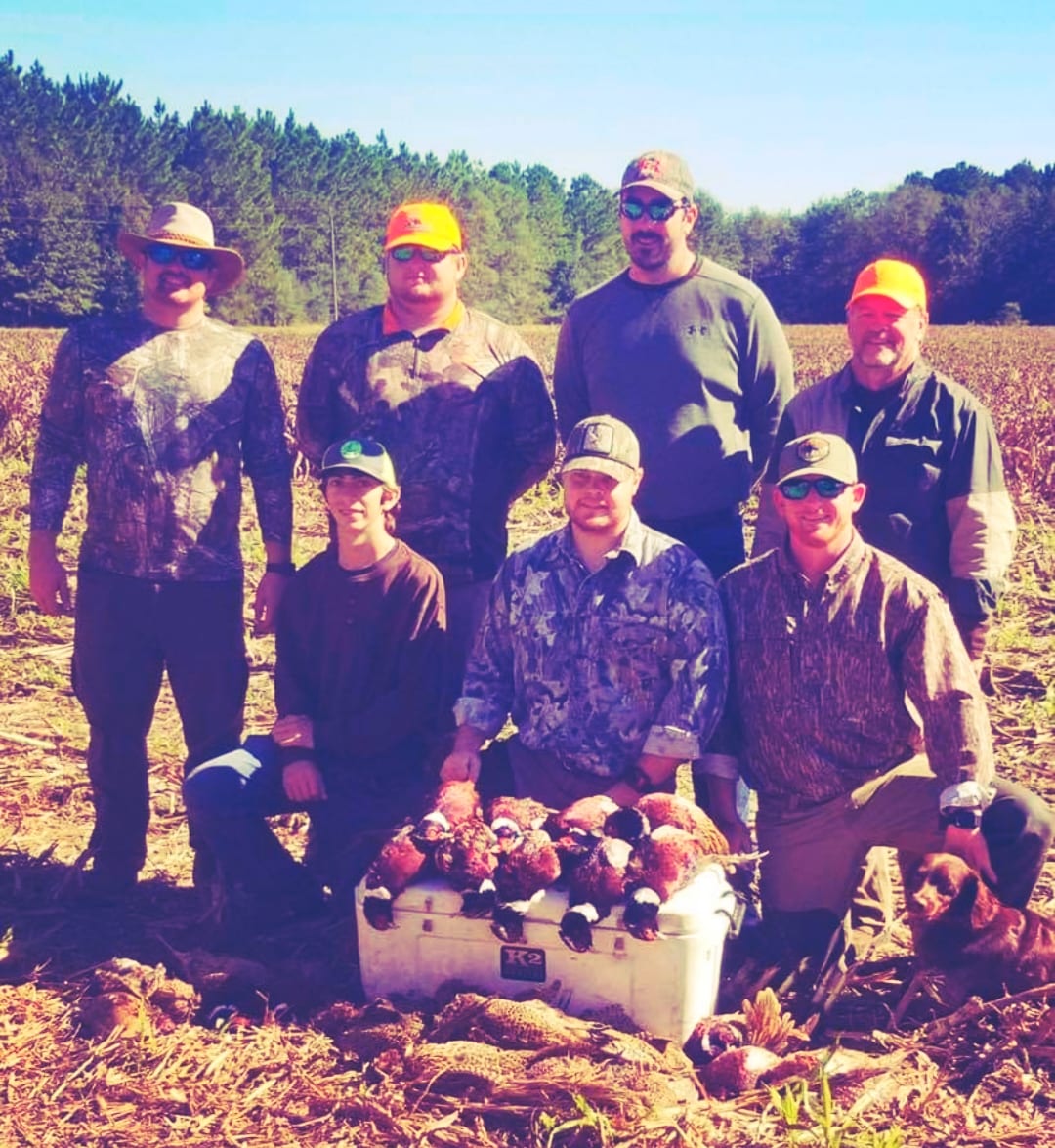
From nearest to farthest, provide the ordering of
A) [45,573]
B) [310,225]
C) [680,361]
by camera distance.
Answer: [45,573]
[680,361]
[310,225]

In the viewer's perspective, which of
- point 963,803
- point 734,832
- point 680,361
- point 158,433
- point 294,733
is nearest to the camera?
point 963,803

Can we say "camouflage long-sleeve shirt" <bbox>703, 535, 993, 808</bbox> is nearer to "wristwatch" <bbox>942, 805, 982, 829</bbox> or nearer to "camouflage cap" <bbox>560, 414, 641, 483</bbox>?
"wristwatch" <bbox>942, 805, 982, 829</bbox>

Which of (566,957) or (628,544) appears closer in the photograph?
(566,957)

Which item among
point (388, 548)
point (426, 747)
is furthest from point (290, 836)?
point (388, 548)

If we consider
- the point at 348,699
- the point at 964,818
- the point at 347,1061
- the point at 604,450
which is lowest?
the point at 347,1061

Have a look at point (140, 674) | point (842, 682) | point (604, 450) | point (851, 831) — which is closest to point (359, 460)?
point (604, 450)

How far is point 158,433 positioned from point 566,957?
2.47 m

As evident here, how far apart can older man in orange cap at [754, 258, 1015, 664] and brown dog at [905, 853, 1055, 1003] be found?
1139 mm

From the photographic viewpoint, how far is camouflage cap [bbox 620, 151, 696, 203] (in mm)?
5208

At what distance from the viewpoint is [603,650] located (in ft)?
15.0

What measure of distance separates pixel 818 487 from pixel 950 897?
53.2 inches

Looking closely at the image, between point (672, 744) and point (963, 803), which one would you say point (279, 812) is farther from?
point (963, 803)

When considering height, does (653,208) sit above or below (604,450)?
above

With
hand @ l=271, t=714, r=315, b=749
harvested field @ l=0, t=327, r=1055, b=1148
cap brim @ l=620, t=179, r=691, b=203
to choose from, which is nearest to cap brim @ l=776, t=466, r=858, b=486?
cap brim @ l=620, t=179, r=691, b=203
